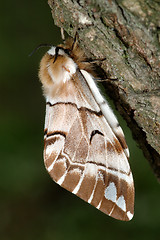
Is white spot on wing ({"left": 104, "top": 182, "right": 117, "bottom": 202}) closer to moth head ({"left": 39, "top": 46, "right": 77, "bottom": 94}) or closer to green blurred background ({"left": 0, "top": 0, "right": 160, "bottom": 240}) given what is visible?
moth head ({"left": 39, "top": 46, "right": 77, "bottom": 94})

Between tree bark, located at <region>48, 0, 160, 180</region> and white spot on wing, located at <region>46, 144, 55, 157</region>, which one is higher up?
tree bark, located at <region>48, 0, 160, 180</region>

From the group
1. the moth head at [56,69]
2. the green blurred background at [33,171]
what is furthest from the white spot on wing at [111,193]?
the green blurred background at [33,171]

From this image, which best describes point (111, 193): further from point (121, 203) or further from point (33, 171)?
point (33, 171)

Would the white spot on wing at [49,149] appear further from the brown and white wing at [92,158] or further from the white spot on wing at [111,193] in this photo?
the white spot on wing at [111,193]

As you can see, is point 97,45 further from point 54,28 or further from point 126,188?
point 54,28

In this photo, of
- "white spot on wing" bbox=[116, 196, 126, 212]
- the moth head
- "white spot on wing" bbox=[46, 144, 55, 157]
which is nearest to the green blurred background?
"white spot on wing" bbox=[116, 196, 126, 212]

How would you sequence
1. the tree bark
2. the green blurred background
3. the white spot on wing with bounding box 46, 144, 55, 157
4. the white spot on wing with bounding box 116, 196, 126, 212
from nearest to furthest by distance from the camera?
the tree bark → the white spot on wing with bounding box 116, 196, 126, 212 → the white spot on wing with bounding box 46, 144, 55, 157 → the green blurred background

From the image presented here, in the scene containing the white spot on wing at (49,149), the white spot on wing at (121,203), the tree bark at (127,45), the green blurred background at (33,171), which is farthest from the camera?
the green blurred background at (33,171)
